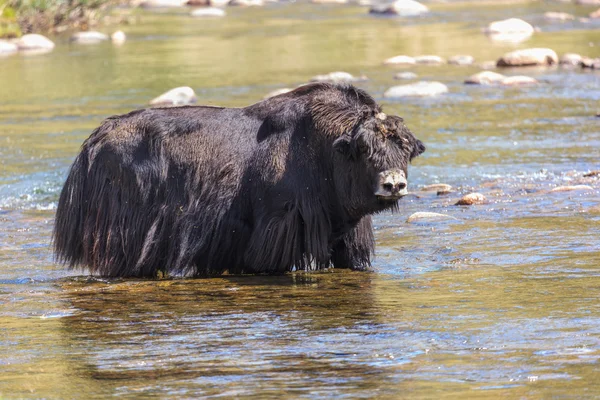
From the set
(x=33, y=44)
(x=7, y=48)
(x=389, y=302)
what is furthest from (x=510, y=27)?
(x=389, y=302)

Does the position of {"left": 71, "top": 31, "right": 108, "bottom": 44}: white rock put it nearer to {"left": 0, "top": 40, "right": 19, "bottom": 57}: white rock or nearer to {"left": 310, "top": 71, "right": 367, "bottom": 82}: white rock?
{"left": 0, "top": 40, "right": 19, "bottom": 57}: white rock

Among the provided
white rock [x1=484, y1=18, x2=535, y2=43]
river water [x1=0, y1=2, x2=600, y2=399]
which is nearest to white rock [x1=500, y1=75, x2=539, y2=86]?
river water [x1=0, y1=2, x2=600, y2=399]

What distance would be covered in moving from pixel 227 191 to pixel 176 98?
9.56 meters

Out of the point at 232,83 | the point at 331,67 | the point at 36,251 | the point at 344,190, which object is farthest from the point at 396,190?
the point at 331,67

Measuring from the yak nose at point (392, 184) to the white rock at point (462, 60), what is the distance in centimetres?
1480

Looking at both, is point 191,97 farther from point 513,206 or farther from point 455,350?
point 455,350

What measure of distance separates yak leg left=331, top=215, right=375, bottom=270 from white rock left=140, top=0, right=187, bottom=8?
1391 inches

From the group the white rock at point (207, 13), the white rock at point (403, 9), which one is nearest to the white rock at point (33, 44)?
the white rock at point (207, 13)

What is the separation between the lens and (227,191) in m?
7.52

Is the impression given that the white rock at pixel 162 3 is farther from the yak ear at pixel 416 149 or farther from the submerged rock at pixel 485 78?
the yak ear at pixel 416 149

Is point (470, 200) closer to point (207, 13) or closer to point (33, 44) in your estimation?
point (33, 44)

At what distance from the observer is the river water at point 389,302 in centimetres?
504

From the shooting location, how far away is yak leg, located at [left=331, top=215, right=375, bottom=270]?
759cm

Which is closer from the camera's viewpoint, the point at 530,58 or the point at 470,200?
the point at 470,200
